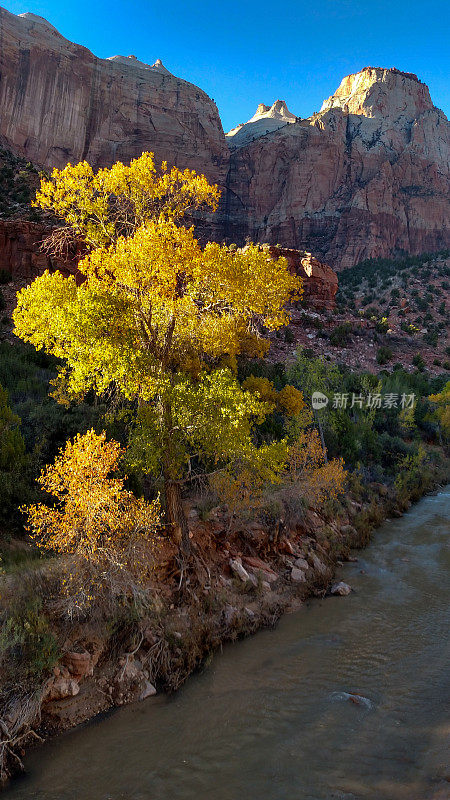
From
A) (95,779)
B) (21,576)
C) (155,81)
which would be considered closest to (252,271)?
(21,576)

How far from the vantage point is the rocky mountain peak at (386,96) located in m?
75.1

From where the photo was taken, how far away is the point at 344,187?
69812 mm

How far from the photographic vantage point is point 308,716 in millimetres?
5809

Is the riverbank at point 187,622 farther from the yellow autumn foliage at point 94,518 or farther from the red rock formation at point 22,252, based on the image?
the red rock formation at point 22,252

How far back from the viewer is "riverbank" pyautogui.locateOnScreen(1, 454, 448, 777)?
552 cm

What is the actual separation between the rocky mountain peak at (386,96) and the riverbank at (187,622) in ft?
281

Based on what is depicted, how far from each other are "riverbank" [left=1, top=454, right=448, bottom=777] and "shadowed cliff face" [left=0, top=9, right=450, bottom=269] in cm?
5907

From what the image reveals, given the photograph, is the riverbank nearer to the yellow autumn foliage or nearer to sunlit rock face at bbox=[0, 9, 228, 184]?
the yellow autumn foliage

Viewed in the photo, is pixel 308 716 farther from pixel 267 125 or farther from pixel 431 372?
pixel 267 125

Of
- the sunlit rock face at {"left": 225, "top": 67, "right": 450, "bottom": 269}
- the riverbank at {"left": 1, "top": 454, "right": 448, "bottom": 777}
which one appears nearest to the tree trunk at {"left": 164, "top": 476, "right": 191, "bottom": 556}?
the riverbank at {"left": 1, "top": 454, "right": 448, "bottom": 777}

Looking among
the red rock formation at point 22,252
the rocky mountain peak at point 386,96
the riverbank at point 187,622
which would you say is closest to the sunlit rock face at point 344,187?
the rocky mountain peak at point 386,96

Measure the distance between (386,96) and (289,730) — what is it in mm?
95120

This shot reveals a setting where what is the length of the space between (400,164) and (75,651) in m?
83.7

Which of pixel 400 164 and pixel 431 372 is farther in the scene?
pixel 400 164
